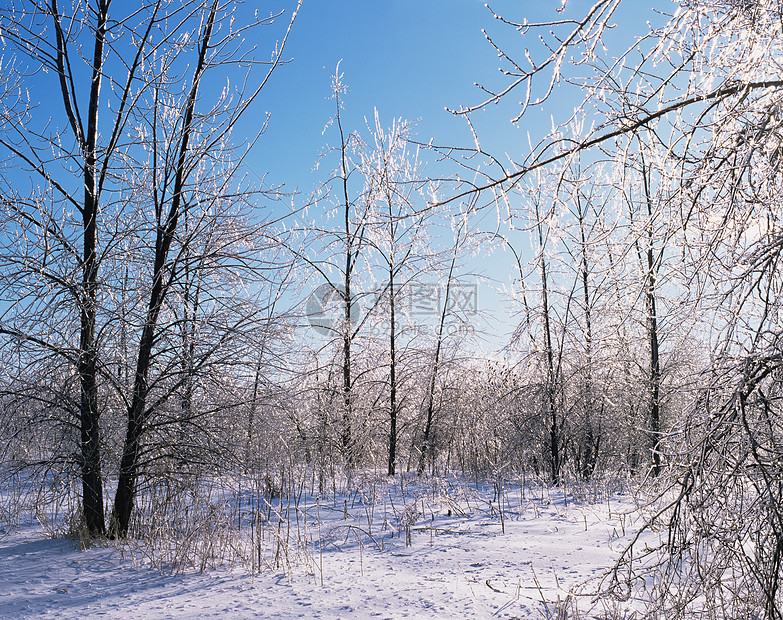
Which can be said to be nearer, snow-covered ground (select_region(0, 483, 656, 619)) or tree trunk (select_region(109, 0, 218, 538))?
snow-covered ground (select_region(0, 483, 656, 619))

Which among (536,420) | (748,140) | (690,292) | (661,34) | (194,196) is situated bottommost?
(536,420)

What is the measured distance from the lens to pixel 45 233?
548cm

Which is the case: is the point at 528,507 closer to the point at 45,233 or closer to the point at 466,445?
the point at 466,445

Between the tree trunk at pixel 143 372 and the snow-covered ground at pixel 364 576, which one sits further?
the tree trunk at pixel 143 372

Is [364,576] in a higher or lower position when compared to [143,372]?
lower

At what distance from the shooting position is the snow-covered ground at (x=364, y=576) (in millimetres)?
3471

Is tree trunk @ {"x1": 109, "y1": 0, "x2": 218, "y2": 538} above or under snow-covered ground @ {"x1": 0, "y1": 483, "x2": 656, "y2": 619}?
above

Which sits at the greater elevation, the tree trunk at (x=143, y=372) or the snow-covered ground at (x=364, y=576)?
the tree trunk at (x=143, y=372)

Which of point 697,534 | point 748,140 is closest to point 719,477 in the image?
point 697,534

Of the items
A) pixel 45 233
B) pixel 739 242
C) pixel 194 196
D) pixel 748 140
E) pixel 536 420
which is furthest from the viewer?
pixel 536 420

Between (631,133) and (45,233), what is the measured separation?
5.27m

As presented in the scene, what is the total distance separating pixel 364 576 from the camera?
4129mm

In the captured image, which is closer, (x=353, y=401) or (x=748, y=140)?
(x=748, y=140)

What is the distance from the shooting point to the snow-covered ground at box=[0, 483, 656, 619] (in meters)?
3.47
